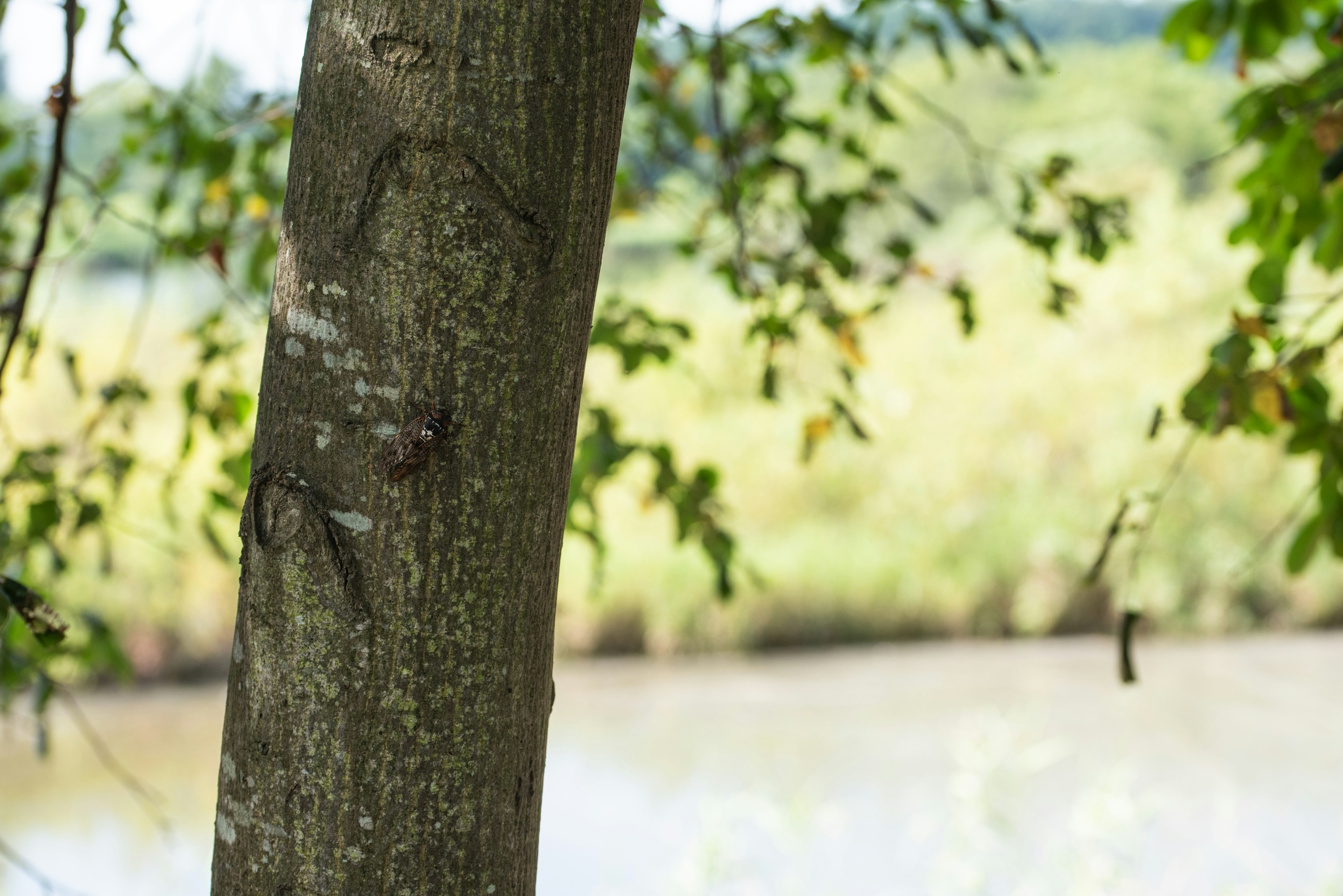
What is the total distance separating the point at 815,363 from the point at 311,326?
27.5ft

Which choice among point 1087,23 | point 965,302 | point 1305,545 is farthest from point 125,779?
point 1087,23

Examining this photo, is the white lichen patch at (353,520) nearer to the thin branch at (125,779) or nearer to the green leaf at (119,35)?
the green leaf at (119,35)

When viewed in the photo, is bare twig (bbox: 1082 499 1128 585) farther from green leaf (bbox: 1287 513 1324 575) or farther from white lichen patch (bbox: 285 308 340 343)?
white lichen patch (bbox: 285 308 340 343)

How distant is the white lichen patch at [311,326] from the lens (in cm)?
58

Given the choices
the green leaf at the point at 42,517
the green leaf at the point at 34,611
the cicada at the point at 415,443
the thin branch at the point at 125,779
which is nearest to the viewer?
the cicada at the point at 415,443

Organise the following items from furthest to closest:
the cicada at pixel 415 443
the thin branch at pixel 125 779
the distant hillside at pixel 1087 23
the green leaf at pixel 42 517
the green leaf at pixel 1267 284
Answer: the distant hillside at pixel 1087 23, the thin branch at pixel 125 779, the green leaf at pixel 42 517, the green leaf at pixel 1267 284, the cicada at pixel 415 443

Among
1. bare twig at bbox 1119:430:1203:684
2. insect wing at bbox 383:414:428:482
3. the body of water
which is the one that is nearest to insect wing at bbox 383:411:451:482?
insect wing at bbox 383:414:428:482

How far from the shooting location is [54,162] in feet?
3.55

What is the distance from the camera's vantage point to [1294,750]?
176 inches

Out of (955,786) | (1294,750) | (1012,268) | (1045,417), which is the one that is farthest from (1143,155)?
(955,786)

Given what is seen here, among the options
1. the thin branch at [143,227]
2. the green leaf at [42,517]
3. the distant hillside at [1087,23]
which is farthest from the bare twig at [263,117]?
the distant hillside at [1087,23]

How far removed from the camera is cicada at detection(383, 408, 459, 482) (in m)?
0.56

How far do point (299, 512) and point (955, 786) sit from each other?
235 cm

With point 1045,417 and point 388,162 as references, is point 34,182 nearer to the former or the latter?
point 388,162
